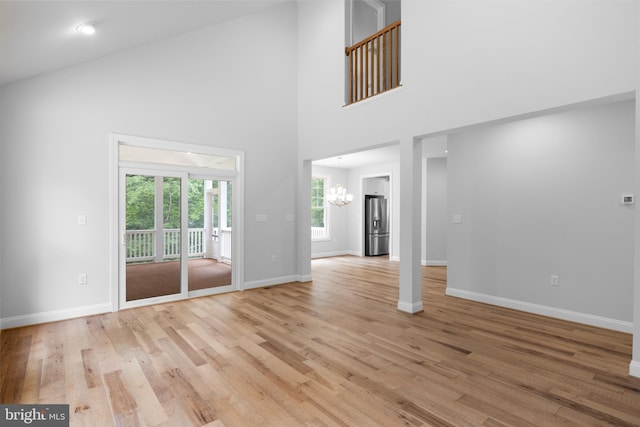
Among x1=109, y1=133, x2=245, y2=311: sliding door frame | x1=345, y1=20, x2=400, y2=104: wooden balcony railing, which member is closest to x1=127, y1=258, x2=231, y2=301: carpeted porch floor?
x1=109, y1=133, x2=245, y2=311: sliding door frame

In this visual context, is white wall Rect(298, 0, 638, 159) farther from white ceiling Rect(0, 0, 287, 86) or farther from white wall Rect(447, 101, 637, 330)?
white ceiling Rect(0, 0, 287, 86)

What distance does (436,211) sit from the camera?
311 inches

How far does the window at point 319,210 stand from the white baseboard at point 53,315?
5975 millimetres

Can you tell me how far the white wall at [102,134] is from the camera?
3.56m

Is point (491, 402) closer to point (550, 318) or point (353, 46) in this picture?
point (550, 318)

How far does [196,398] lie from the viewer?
2193mm

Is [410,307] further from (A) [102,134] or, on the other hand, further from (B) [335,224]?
(B) [335,224]

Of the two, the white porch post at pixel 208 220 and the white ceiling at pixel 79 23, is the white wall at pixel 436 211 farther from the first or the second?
the white ceiling at pixel 79 23

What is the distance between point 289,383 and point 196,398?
2.14ft

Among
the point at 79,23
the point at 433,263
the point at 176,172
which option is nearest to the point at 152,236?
the point at 176,172

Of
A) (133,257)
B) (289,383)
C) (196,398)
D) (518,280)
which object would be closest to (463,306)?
(518,280)

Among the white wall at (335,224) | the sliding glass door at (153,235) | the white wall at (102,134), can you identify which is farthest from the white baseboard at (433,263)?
Result: the sliding glass door at (153,235)

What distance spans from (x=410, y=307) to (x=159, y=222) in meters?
3.61

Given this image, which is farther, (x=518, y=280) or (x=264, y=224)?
(x=264, y=224)
